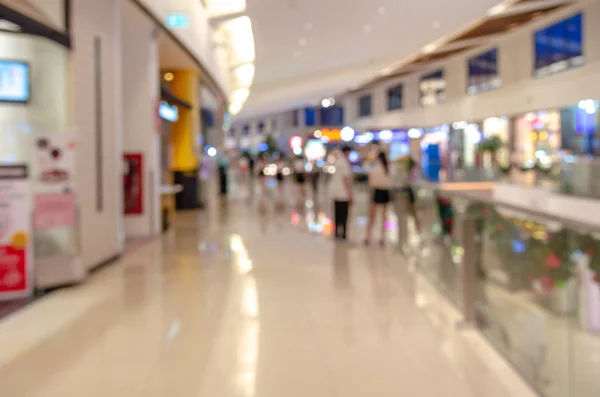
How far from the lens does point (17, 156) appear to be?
7121 millimetres

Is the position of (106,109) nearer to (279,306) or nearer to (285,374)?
(279,306)

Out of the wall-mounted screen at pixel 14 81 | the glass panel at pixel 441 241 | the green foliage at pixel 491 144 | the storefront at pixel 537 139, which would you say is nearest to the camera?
the glass panel at pixel 441 241

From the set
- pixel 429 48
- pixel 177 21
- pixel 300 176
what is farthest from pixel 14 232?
pixel 429 48

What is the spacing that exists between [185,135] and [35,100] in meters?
10.2

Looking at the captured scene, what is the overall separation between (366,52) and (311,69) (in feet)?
10.0

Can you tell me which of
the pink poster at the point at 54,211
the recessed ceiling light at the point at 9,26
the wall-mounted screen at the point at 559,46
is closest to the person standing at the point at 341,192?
the pink poster at the point at 54,211

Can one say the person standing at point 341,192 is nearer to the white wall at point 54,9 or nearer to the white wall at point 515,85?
the white wall at point 54,9

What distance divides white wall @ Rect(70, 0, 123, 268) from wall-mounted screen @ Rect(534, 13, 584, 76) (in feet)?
45.0

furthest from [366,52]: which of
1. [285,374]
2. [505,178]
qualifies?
[285,374]

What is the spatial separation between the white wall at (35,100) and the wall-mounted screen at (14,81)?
12cm

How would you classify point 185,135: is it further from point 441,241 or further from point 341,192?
point 441,241

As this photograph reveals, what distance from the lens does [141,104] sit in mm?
11641

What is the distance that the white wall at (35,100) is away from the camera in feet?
22.9

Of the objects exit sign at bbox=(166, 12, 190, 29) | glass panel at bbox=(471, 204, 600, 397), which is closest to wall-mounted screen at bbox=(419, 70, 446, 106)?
exit sign at bbox=(166, 12, 190, 29)
